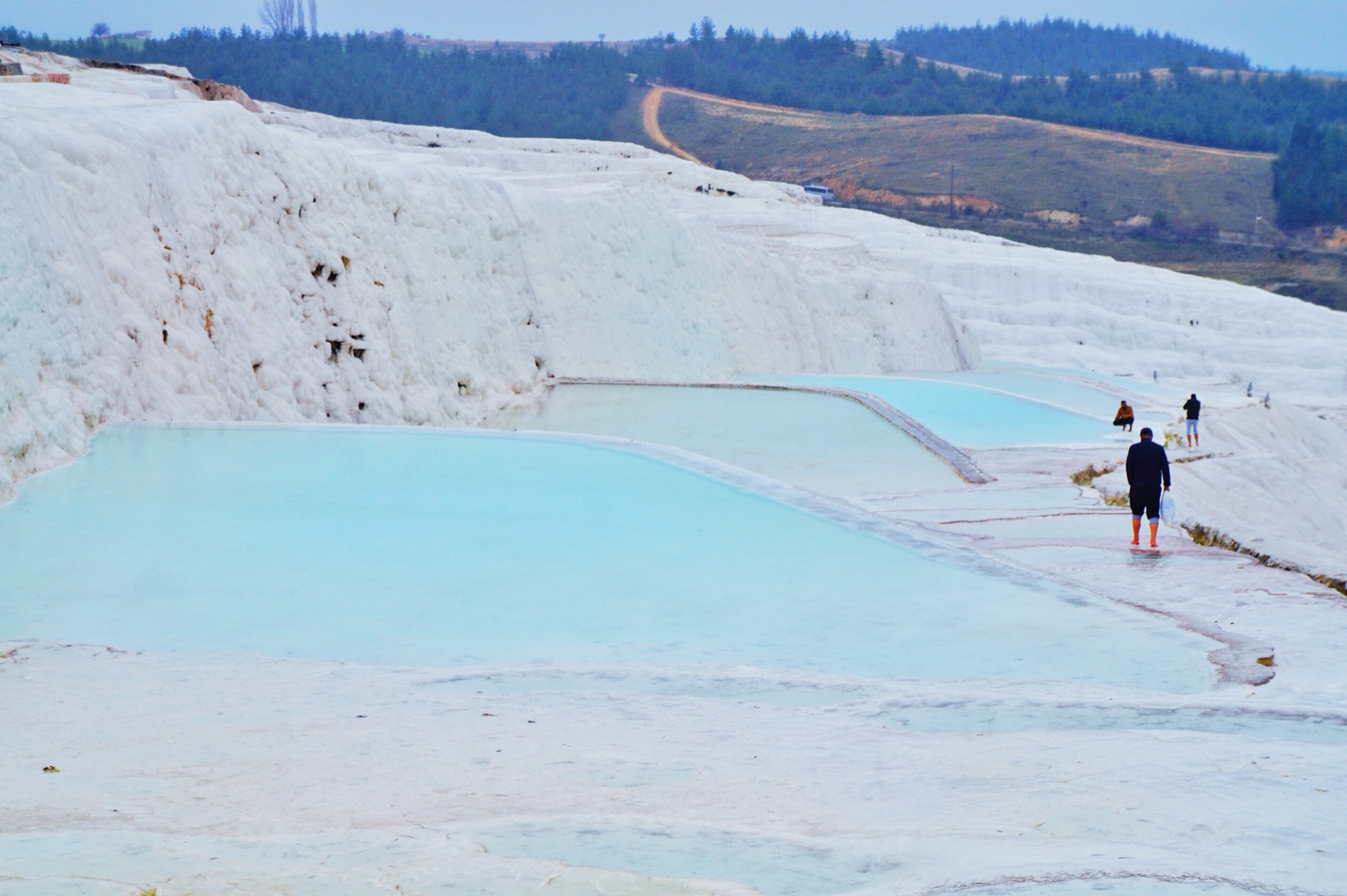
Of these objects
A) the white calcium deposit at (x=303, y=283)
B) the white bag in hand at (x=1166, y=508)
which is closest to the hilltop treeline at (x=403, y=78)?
the white calcium deposit at (x=303, y=283)

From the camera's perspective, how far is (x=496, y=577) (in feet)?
18.4

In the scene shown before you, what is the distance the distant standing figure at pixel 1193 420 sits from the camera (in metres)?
14.5

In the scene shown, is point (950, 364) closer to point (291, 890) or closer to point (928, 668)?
point (928, 668)

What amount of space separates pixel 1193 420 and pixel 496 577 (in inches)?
431

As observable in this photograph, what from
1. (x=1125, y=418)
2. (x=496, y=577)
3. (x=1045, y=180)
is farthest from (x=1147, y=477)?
(x=1045, y=180)

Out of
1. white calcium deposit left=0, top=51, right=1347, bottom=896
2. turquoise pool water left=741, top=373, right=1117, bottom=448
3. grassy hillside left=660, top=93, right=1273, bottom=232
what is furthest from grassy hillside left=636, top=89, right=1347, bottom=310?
white calcium deposit left=0, top=51, right=1347, bottom=896

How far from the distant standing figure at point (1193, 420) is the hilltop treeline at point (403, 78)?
234ft

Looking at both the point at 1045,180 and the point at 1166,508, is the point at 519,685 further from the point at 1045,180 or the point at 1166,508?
the point at 1045,180

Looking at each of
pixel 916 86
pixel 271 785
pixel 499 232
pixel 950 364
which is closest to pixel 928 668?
pixel 271 785

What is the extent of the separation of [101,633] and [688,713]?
2100 mm

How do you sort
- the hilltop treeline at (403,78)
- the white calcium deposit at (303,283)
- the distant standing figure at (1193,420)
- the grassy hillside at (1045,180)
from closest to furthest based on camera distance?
the white calcium deposit at (303,283)
the distant standing figure at (1193,420)
the grassy hillside at (1045,180)
the hilltop treeline at (403,78)

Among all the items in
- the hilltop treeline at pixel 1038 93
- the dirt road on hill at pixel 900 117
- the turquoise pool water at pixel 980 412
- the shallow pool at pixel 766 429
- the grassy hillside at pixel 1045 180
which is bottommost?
the turquoise pool water at pixel 980 412

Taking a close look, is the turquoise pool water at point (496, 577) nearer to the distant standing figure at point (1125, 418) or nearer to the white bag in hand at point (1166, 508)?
the white bag in hand at point (1166, 508)

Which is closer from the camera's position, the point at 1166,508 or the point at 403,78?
the point at 1166,508
